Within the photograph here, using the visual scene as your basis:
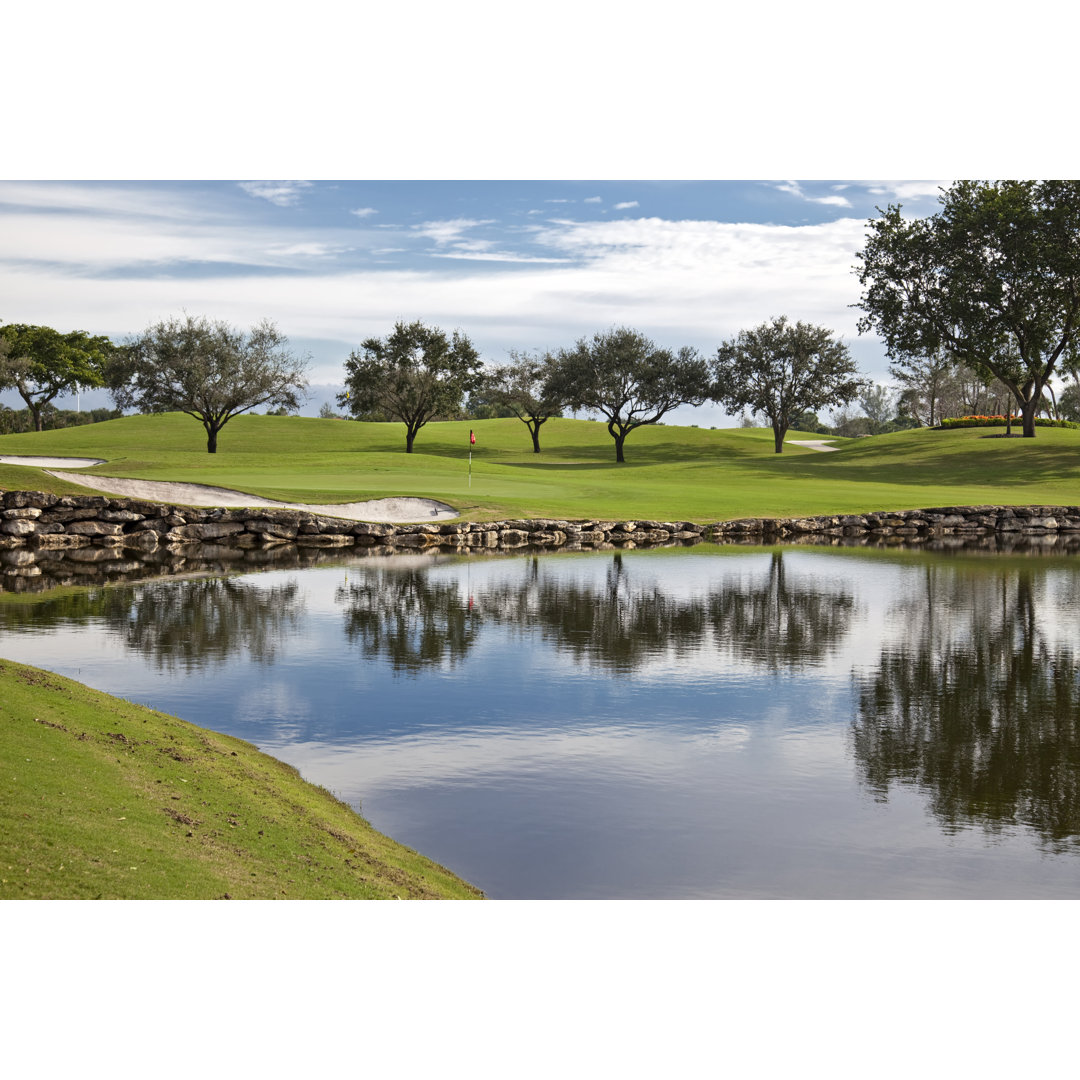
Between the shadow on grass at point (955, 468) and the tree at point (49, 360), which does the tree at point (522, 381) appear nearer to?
the shadow on grass at point (955, 468)

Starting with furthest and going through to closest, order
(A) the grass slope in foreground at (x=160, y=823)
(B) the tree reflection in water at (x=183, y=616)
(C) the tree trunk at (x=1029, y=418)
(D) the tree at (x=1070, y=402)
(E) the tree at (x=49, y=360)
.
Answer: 1. (D) the tree at (x=1070, y=402)
2. (E) the tree at (x=49, y=360)
3. (C) the tree trunk at (x=1029, y=418)
4. (B) the tree reflection in water at (x=183, y=616)
5. (A) the grass slope in foreground at (x=160, y=823)

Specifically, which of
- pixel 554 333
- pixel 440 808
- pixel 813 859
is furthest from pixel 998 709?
pixel 554 333

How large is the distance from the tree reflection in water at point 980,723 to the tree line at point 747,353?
4449 cm

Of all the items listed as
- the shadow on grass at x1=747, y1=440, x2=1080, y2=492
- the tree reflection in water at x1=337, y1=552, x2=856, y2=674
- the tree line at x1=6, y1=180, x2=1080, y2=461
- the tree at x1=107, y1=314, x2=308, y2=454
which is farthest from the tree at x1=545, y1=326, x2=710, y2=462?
the tree reflection in water at x1=337, y1=552, x2=856, y2=674

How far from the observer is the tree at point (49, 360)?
248ft

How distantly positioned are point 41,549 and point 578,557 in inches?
539

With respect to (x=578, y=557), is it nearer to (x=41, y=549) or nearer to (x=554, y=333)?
(x=41, y=549)

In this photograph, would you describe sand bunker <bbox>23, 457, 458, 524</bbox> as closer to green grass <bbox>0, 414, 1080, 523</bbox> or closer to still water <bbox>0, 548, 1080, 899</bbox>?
green grass <bbox>0, 414, 1080, 523</bbox>

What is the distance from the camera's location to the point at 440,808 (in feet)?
23.7

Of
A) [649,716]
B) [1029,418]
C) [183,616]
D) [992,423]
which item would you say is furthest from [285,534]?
[992,423]

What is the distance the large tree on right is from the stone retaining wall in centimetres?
2458

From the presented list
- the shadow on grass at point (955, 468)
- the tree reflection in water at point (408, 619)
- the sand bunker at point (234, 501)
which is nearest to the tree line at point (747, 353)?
the shadow on grass at point (955, 468)

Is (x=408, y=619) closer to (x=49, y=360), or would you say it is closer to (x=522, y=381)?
(x=522, y=381)

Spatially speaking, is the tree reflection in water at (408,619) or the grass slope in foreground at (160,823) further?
the tree reflection in water at (408,619)
